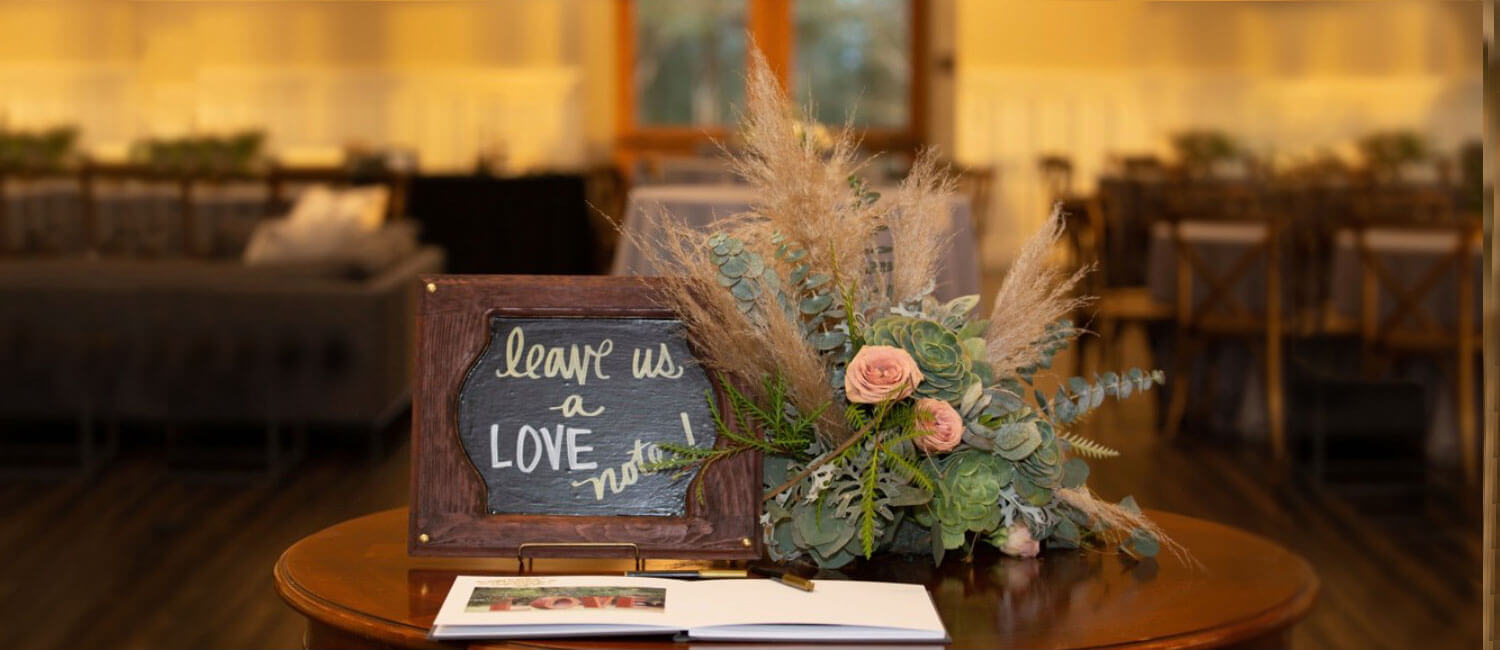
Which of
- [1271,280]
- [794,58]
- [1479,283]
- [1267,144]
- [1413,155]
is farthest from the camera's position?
[794,58]

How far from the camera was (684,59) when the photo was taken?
13203 millimetres

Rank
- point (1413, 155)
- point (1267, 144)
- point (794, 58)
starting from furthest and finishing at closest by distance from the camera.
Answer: point (794, 58)
point (1267, 144)
point (1413, 155)

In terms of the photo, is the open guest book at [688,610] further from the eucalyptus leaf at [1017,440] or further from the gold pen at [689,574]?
the eucalyptus leaf at [1017,440]

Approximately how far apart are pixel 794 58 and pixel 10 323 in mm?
8618

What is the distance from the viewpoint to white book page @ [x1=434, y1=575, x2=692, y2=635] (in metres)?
1.19

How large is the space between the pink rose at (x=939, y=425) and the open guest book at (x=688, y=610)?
0.12 m

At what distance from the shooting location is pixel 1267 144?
12.2m

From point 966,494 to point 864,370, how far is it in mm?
153

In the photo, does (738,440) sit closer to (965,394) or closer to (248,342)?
(965,394)

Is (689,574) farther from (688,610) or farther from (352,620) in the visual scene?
(352,620)

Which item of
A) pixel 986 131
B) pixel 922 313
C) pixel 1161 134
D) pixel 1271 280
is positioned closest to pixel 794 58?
pixel 986 131

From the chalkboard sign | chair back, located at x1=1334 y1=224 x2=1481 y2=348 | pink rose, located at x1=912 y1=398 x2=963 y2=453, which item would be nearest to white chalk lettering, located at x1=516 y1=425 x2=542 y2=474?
the chalkboard sign

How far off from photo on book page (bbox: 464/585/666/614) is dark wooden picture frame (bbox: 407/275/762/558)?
0.25 feet

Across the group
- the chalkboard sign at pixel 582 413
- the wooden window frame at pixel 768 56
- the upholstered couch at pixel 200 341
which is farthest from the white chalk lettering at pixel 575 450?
the wooden window frame at pixel 768 56
